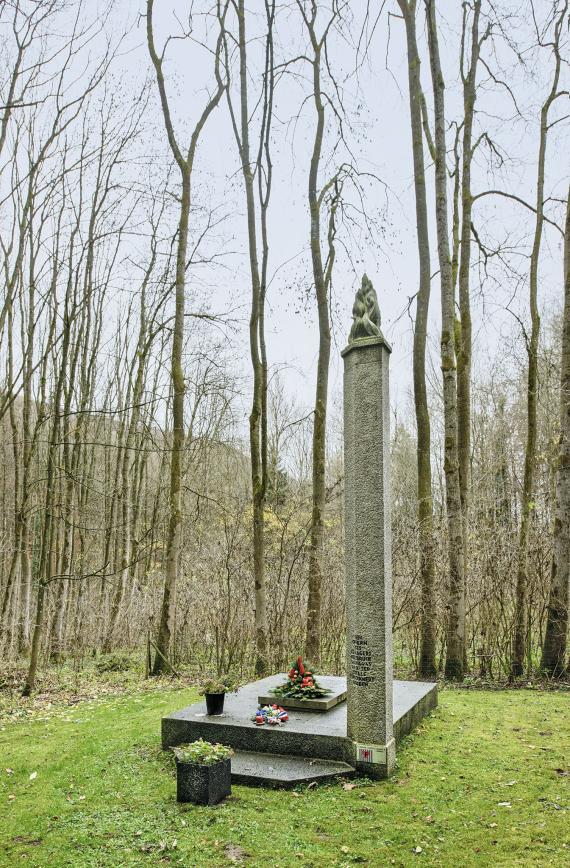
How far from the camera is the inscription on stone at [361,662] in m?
5.11

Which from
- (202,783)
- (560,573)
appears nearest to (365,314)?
(202,783)

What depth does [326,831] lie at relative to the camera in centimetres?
413

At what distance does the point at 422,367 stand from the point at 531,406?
1.73m

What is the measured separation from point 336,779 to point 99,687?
17.8 ft

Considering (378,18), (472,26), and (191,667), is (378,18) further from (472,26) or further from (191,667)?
(191,667)

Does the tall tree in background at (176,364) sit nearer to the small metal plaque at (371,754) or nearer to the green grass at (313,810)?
the green grass at (313,810)

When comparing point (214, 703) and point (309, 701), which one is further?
point (309, 701)

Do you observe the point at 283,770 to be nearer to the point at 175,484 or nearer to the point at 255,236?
the point at 175,484

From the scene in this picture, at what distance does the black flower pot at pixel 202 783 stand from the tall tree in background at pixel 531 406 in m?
5.21

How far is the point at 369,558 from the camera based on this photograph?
5.18 metres

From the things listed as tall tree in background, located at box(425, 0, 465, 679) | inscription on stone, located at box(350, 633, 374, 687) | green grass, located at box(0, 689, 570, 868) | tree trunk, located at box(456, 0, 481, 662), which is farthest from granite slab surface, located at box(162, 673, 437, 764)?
tree trunk, located at box(456, 0, 481, 662)

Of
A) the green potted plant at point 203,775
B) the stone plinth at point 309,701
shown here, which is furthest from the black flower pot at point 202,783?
the stone plinth at point 309,701

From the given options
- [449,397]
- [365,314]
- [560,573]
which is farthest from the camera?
[449,397]

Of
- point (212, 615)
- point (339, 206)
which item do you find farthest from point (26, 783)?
point (339, 206)
